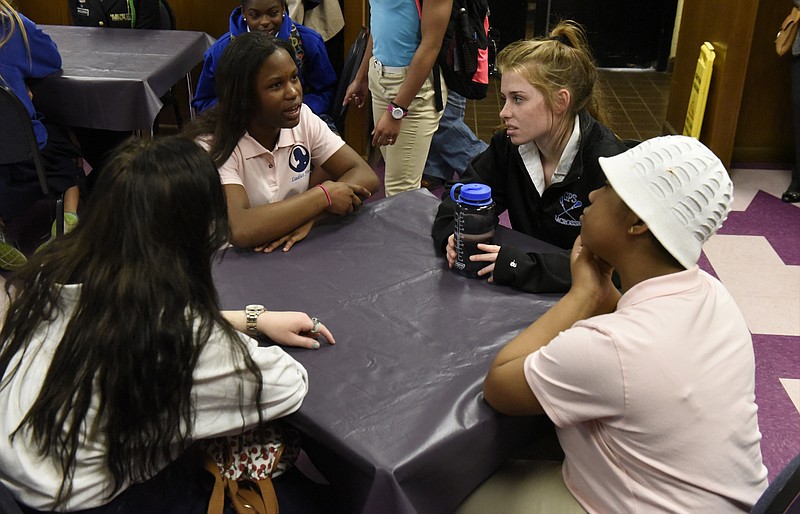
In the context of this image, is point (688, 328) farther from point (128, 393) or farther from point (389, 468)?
point (128, 393)

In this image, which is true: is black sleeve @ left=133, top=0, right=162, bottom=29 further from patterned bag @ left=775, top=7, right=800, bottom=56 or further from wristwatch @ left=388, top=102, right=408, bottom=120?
patterned bag @ left=775, top=7, right=800, bottom=56

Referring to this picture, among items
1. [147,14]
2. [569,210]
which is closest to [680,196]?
[569,210]

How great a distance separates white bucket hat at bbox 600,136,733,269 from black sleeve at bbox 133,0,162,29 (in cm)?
350

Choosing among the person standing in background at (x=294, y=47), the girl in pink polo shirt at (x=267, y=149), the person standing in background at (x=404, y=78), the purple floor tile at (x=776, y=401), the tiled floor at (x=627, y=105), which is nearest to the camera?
the girl in pink polo shirt at (x=267, y=149)

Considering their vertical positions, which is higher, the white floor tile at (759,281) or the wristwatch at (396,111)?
the wristwatch at (396,111)

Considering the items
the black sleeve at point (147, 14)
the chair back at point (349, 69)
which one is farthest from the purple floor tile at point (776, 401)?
the black sleeve at point (147, 14)

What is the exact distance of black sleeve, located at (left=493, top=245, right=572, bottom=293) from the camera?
1720mm

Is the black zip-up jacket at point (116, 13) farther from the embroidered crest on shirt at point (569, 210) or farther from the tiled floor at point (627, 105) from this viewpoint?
the embroidered crest on shirt at point (569, 210)

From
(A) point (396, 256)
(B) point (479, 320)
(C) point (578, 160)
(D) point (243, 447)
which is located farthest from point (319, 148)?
(D) point (243, 447)

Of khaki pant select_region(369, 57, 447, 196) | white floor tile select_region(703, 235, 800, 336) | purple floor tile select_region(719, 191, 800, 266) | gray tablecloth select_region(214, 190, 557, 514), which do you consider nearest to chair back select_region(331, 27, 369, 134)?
khaki pant select_region(369, 57, 447, 196)

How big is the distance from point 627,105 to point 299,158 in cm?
398

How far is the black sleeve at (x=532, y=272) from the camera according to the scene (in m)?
1.72

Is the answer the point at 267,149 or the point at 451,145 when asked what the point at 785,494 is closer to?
the point at 267,149

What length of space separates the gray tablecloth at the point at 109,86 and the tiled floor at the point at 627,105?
2109 mm
